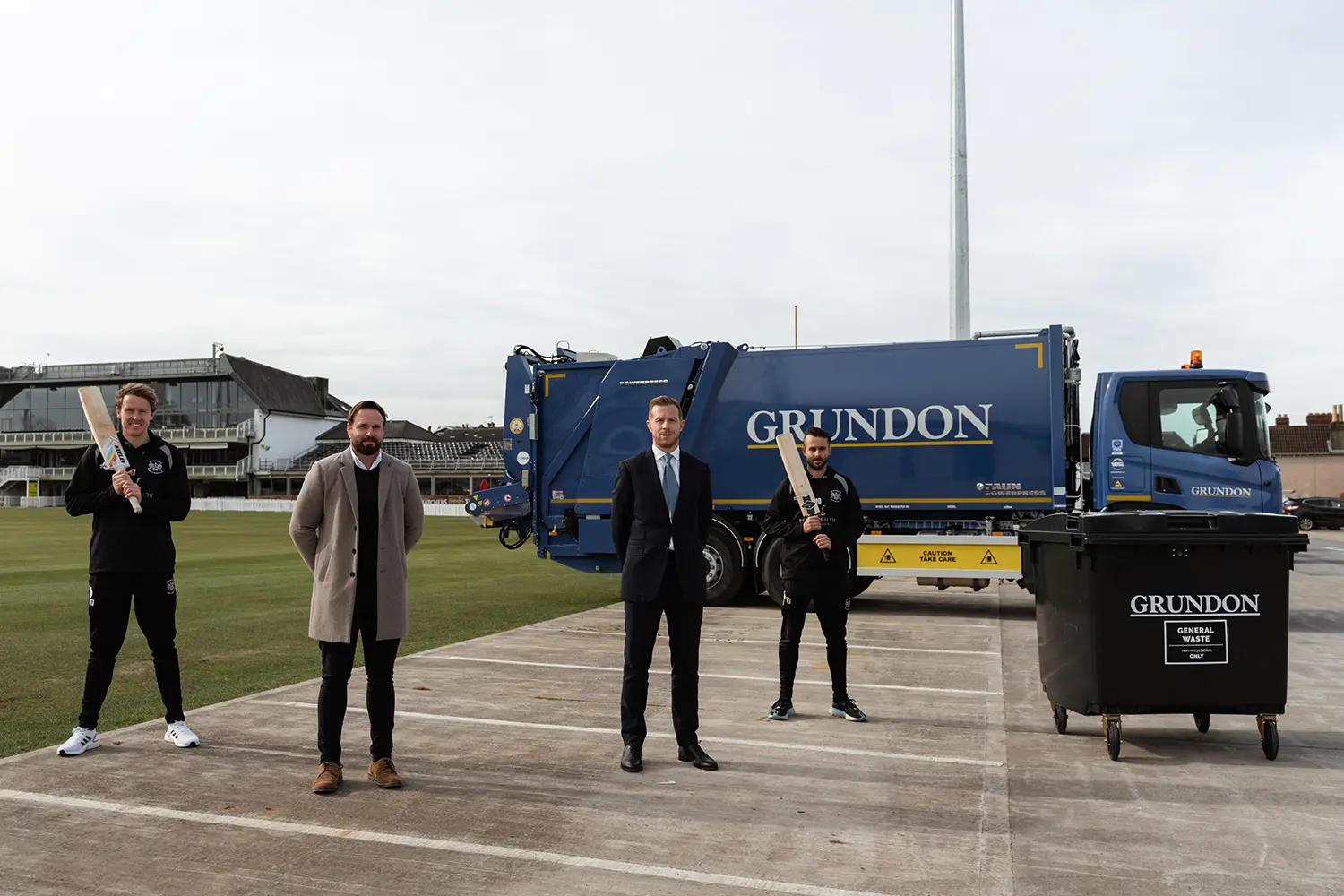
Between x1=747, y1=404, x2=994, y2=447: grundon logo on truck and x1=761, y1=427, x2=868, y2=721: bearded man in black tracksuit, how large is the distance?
597 centimetres

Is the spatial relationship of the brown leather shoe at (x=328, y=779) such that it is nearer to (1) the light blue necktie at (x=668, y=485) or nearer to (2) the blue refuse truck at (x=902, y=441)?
(1) the light blue necktie at (x=668, y=485)

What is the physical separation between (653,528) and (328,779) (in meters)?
1.95

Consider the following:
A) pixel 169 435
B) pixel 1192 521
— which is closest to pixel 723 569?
pixel 1192 521

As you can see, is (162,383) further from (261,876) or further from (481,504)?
(261,876)

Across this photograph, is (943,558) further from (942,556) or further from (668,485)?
(668,485)

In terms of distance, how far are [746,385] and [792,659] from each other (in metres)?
7.00

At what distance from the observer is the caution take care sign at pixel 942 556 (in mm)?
12188

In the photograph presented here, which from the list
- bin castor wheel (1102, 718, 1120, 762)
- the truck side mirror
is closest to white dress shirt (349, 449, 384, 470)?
bin castor wheel (1102, 718, 1120, 762)

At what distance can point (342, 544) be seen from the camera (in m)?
5.02

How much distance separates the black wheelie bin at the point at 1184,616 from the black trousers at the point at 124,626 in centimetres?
489

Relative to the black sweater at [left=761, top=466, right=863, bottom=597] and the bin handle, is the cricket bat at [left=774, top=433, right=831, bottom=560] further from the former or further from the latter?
the bin handle

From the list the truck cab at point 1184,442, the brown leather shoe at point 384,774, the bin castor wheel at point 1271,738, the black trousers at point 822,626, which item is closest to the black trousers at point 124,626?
the brown leather shoe at point 384,774

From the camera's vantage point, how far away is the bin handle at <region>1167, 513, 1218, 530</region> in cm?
571

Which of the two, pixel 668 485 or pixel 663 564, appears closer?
pixel 663 564
